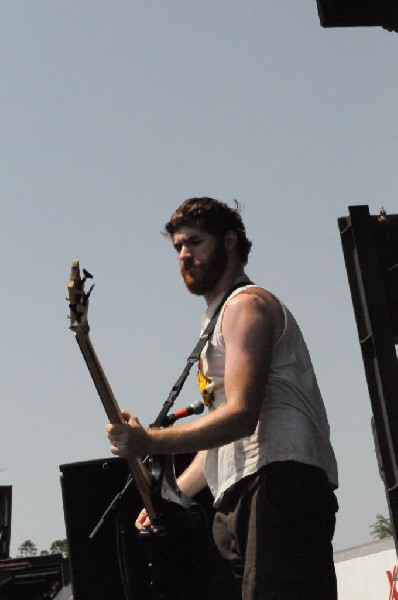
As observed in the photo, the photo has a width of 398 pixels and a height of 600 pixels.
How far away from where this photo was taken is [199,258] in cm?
407

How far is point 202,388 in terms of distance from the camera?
156 inches

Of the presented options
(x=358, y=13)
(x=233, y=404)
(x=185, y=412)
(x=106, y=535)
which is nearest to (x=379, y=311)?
(x=358, y=13)

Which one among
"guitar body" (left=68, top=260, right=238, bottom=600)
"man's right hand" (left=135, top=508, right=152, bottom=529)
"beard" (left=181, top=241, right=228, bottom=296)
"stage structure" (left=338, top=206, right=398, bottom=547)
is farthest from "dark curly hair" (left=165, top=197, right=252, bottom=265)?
"stage structure" (left=338, top=206, right=398, bottom=547)

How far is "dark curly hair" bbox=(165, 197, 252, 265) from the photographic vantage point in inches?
163

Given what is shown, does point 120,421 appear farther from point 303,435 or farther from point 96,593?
point 96,593

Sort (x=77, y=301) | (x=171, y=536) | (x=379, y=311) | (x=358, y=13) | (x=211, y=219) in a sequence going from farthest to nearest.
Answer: (x=379, y=311), (x=358, y=13), (x=171, y=536), (x=211, y=219), (x=77, y=301)

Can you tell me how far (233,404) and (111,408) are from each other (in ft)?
1.92

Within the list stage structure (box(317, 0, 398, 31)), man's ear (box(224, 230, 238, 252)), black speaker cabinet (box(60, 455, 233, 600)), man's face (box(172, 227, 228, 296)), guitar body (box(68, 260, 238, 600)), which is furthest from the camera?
stage structure (box(317, 0, 398, 31))

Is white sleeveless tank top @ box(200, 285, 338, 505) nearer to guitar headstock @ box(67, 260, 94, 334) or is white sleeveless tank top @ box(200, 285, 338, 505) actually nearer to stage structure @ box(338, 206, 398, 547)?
guitar headstock @ box(67, 260, 94, 334)

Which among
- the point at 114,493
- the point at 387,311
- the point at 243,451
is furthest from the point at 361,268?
the point at 243,451

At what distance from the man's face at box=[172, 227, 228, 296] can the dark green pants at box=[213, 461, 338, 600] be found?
2.66 ft

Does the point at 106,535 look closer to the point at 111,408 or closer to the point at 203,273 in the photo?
the point at 111,408

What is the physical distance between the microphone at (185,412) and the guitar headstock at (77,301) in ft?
1.97

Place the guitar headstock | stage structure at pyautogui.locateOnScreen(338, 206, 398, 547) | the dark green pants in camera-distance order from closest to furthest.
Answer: the dark green pants → the guitar headstock → stage structure at pyautogui.locateOnScreen(338, 206, 398, 547)
